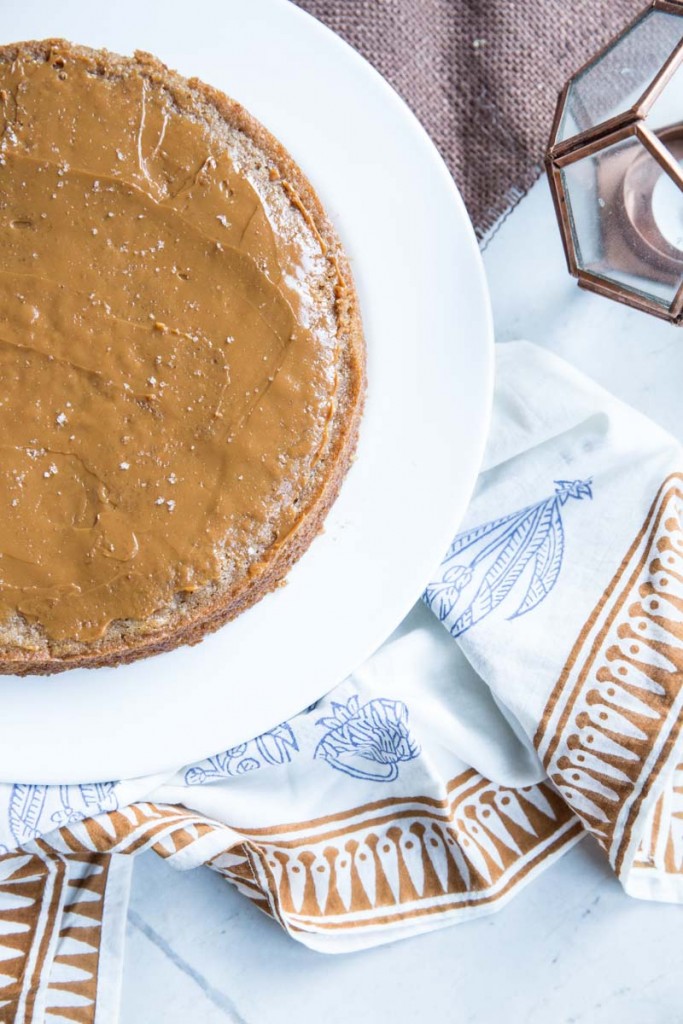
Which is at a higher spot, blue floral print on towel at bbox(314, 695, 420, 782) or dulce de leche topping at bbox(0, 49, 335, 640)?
dulce de leche topping at bbox(0, 49, 335, 640)

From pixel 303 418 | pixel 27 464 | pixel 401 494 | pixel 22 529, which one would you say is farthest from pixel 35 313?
pixel 401 494

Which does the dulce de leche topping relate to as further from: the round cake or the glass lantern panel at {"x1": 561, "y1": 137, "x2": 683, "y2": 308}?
the glass lantern panel at {"x1": 561, "y1": 137, "x2": 683, "y2": 308}

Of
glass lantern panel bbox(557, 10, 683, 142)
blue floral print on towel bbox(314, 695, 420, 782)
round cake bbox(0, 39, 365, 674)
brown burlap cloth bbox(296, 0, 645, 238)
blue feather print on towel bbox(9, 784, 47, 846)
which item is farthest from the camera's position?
brown burlap cloth bbox(296, 0, 645, 238)

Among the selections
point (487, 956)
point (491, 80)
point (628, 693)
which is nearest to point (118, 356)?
point (491, 80)

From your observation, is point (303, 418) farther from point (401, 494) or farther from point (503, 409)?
point (503, 409)

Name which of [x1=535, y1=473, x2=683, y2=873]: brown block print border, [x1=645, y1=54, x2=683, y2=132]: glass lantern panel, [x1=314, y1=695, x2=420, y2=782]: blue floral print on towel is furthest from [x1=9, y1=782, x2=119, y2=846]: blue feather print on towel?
[x1=645, y1=54, x2=683, y2=132]: glass lantern panel

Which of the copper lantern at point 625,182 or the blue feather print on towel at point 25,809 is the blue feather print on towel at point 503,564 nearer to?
the copper lantern at point 625,182

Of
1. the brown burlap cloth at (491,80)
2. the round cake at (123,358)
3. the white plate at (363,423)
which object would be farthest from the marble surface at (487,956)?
the round cake at (123,358)
